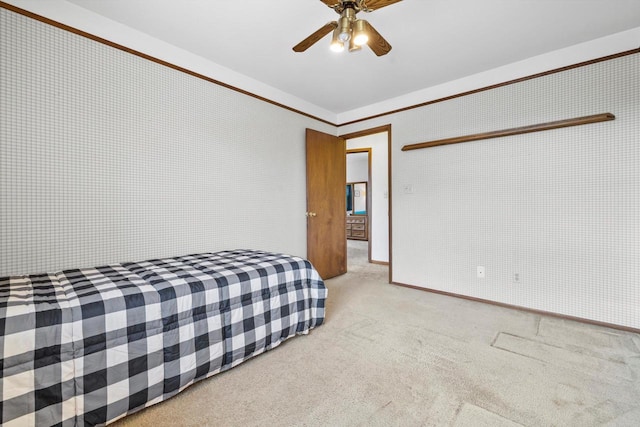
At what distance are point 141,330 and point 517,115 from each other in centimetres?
364

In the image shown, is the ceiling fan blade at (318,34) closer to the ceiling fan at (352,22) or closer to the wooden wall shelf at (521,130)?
the ceiling fan at (352,22)

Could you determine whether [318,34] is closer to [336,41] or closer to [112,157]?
[336,41]

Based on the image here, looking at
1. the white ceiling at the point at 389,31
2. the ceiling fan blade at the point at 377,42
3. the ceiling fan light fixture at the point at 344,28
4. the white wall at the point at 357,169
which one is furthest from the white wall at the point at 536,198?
the white wall at the point at 357,169

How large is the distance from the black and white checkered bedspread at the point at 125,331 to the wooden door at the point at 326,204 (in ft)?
5.73

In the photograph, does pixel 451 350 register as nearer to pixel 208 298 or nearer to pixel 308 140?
pixel 208 298

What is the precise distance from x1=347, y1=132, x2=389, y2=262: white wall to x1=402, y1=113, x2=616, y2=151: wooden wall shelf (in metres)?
1.84

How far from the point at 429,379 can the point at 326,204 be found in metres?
2.68

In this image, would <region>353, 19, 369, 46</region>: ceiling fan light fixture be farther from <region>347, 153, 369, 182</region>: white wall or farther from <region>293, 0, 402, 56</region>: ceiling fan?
<region>347, 153, 369, 182</region>: white wall

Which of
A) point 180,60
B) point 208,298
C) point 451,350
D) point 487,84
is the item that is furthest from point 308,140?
point 451,350

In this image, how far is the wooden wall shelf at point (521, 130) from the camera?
239 cm

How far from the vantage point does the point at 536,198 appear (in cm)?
272

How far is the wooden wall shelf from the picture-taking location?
2394mm

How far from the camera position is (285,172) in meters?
3.57

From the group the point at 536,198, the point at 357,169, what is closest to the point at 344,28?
the point at 536,198
